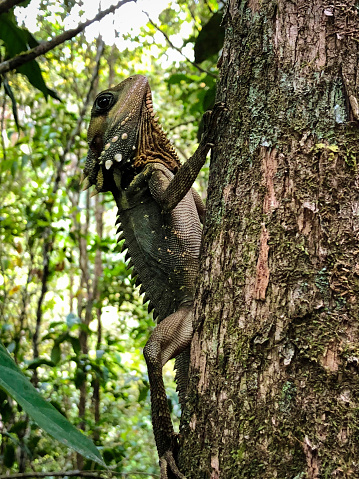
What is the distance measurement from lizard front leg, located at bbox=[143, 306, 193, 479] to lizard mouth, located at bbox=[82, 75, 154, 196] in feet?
2.95

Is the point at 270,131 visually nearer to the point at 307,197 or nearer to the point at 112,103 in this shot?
the point at 307,197

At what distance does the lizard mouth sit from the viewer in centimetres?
260

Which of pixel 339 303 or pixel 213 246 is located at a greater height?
pixel 213 246

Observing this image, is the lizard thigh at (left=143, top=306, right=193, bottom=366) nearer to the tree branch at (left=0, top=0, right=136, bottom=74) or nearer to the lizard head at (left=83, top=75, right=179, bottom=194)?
the lizard head at (left=83, top=75, right=179, bottom=194)

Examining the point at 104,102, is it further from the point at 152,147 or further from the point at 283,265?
the point at 283,265

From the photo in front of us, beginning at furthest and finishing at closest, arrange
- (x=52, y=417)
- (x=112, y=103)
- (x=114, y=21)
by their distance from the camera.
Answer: (x=114, y=21) < (x=112, y=103) < (x=52, y=417)

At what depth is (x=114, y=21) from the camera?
3811 millimetres

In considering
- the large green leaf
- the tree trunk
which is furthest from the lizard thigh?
the large green leaf

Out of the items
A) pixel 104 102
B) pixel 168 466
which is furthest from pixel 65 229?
pixel 168 466

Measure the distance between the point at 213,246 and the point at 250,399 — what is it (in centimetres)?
43

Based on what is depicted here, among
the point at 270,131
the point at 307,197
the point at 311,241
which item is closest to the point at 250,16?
the point at 270,131

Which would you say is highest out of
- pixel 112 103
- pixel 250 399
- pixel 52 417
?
pixel 112 103

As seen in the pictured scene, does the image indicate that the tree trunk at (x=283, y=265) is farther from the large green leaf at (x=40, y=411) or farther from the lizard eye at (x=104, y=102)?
the lizard eye at (x=104, y=102)

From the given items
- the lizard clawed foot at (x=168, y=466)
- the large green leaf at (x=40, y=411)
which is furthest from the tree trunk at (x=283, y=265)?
the large green leaf at (x=40, y=411)
